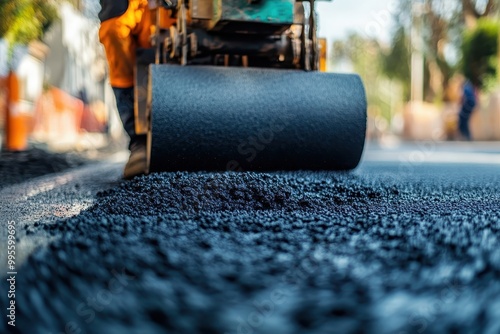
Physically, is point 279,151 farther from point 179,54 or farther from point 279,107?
point 179,54

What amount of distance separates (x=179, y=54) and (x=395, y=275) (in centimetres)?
218

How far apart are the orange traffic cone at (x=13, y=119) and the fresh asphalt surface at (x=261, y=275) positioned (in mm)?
5242

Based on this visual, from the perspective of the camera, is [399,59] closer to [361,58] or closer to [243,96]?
[361,58]

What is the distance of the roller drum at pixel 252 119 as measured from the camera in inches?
111

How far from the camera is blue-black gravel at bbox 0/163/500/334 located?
3.29ft

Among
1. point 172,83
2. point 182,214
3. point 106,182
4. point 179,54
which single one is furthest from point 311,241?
point 106,182

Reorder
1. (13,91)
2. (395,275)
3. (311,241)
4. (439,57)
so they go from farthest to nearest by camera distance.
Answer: (439,57) < (13,91) < (311,241) < (395,275)

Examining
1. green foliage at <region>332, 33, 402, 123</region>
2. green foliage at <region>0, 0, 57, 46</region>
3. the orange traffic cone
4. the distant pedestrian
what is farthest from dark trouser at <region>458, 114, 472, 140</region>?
green foliage at <region>332, 33, 402, 123</region>

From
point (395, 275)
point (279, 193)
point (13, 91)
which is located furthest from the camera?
point (13, 91)

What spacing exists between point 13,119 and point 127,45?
12.8 ft

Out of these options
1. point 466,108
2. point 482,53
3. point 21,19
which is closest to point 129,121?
point 21,19

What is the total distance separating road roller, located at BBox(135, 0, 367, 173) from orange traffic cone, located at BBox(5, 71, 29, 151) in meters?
3.90

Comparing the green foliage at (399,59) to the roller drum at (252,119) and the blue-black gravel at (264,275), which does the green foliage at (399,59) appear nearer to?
the roller drum at (252,119)

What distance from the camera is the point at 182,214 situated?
6.44 ft
